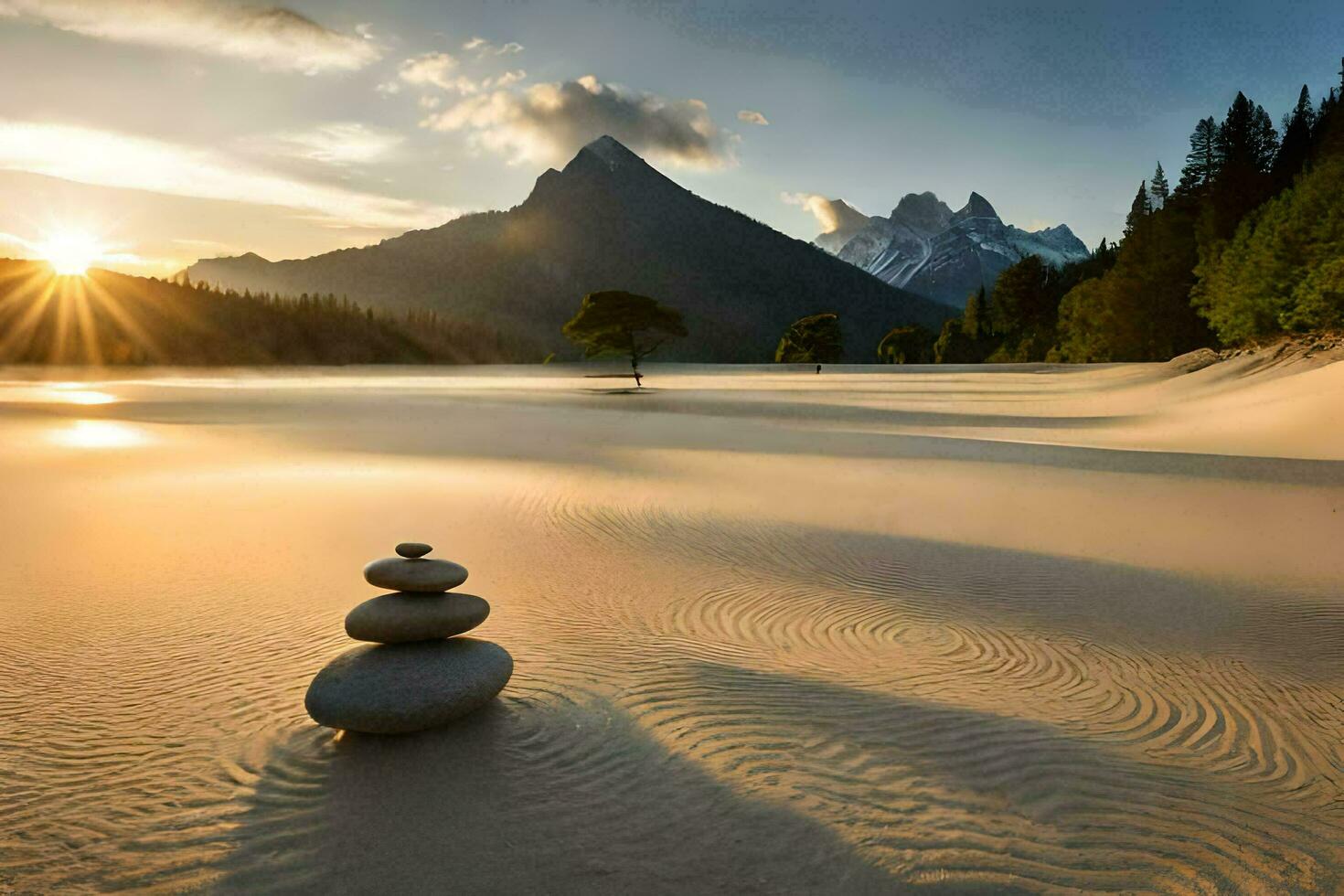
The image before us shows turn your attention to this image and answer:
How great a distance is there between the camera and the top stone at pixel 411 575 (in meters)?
5.77

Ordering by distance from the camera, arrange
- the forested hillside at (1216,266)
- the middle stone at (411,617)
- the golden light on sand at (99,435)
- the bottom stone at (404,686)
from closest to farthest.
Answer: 1. the bottom stone at (404,686)
2. the middle stone at (411,617)
3. the golden light on sand at (99,435)
4. the forested hillside at (1216,266)

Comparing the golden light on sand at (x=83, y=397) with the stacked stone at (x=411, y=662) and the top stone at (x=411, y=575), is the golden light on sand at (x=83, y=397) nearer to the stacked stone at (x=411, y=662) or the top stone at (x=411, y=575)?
the top stone at (x=411, y=575)

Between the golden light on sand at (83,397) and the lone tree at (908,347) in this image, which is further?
the lone tree at (908,347)

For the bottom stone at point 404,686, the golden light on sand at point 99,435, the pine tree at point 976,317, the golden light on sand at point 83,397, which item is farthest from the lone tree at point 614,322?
the pine tree at point 976,317

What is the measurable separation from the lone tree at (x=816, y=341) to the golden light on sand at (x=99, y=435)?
232 ft

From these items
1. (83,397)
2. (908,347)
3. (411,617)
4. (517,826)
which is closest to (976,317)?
(908,347)

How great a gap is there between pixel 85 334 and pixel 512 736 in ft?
321

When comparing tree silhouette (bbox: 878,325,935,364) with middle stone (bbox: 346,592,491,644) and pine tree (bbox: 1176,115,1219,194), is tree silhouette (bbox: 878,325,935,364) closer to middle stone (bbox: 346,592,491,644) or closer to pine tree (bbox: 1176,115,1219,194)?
pine tree (bbox: 1176,115,1219,194)

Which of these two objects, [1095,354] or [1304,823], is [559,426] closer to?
[1304,823]

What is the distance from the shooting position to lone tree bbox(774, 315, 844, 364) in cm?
8650

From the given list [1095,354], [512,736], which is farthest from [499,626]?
[1095,354]

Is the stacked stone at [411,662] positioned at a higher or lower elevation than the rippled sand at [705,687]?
higher

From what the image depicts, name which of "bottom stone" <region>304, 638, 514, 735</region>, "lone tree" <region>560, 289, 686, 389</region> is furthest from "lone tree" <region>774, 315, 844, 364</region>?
"bottom stone" <region>304, 638, 514, 735</region>

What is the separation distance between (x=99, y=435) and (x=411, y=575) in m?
21.6
